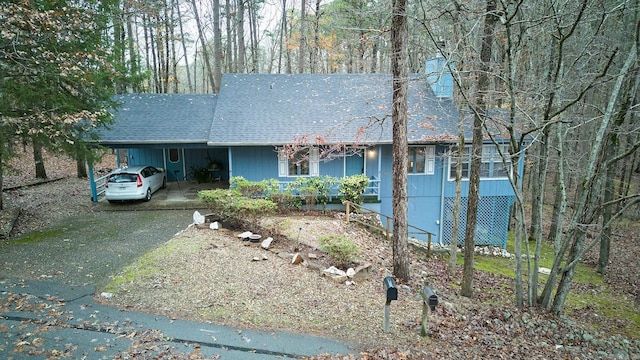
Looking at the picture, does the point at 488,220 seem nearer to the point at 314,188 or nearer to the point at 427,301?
the point at 314,188

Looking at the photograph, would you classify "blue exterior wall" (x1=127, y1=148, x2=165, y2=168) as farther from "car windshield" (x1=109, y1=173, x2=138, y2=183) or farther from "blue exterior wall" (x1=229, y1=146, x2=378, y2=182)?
"blue exterior wall" (x1=229, y1=146, x2=378, y2=182)

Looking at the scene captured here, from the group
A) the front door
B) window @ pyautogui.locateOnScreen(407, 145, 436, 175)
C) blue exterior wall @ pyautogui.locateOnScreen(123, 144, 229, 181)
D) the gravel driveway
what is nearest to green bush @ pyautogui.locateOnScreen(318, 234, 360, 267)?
the gravel driveway

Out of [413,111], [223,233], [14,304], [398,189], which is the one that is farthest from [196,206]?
[413,111]

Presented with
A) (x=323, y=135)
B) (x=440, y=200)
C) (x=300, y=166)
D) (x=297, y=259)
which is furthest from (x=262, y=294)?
(x=440, y=200)

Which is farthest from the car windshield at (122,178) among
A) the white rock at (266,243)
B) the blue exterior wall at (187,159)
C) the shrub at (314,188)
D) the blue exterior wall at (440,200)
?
the blue exterior wall at (440,200)

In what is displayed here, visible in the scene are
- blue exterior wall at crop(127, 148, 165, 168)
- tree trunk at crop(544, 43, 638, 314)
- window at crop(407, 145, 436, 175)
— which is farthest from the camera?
blue exterior wall at crop(127, 148, 165, 168)

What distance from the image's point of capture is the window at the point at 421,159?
47.0 ft

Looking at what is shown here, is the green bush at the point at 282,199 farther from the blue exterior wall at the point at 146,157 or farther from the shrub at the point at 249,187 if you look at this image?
the blue exterior wall at the point at 146,157

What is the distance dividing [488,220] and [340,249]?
10.1m

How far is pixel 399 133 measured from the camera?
25.0ft

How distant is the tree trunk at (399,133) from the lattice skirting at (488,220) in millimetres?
7668

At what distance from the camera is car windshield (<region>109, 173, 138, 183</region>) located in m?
13.2

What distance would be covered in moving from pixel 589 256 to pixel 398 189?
13.3 meters

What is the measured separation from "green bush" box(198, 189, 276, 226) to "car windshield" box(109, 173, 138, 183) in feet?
14.2
